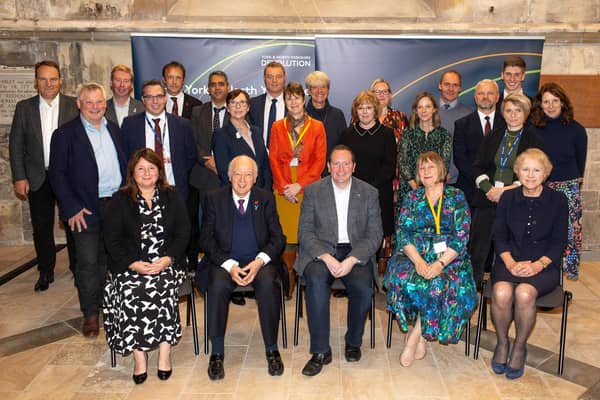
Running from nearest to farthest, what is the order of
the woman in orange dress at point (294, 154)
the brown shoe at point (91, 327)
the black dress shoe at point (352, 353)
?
the black dress shoe at point (352, 353), the brown shoe at point (91, 327), the woman in orange dress at point (294, 154)

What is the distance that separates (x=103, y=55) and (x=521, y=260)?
4.75 m

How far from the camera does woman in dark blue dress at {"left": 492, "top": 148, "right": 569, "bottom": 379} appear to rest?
121 inches

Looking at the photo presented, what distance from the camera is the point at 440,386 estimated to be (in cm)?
302

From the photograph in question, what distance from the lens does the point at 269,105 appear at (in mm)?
4547

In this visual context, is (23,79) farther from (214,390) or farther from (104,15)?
(214,390)

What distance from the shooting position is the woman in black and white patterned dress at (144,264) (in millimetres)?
3047

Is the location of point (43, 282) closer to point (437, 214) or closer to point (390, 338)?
point (390, 338)

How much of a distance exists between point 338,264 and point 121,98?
7.85 ft

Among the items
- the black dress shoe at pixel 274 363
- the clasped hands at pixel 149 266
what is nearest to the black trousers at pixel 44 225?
the clasped hands at pixel 149 266

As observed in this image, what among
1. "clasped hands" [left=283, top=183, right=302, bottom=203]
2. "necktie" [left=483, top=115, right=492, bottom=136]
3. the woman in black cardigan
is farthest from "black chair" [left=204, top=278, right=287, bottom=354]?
"necktie" [left=483, top=115, right=492, bottom=136]

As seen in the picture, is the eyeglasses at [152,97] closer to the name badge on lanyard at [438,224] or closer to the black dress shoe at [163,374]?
the black dress shoe at [163,374]

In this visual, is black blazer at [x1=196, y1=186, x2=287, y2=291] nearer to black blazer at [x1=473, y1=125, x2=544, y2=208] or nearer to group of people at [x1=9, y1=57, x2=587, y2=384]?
group of people at [x1=9, y1=57, x2=587, y2=384]

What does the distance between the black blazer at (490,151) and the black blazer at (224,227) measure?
5.25ft

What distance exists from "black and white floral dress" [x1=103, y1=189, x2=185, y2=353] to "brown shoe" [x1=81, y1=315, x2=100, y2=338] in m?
0.56
